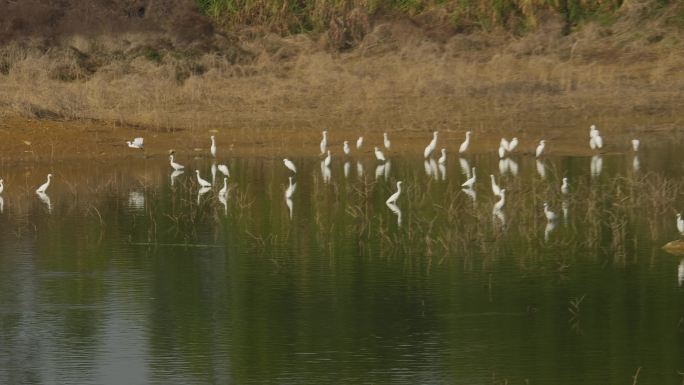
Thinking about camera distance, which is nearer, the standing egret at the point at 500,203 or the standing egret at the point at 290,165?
the standing egret at the point at 500,203

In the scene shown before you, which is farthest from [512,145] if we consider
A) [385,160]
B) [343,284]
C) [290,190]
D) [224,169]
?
[343,284]

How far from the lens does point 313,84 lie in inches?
1223

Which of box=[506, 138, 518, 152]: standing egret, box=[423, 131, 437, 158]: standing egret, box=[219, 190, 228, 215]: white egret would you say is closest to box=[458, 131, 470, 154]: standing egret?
box=[423, 131, 437, 158]: standing egret

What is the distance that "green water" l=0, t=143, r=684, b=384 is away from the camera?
1062 cm

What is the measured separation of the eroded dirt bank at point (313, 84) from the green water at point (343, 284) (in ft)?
18.3

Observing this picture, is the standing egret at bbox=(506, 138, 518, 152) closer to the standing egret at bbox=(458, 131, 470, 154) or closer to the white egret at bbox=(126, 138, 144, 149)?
the standing egret at bbox=(458, 131, 470, 154)

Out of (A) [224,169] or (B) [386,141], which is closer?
(A) [224,169]

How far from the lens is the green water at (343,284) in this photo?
10.6 metres

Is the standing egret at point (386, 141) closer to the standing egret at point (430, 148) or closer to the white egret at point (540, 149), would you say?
the standing egret at point (430, 148)

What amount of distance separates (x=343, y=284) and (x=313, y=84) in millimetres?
17942

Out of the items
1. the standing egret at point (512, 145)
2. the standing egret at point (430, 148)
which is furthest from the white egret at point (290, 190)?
the standing egret at point (512, 145)

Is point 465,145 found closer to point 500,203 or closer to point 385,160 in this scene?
point 385,160

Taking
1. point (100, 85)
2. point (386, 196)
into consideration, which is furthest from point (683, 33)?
point (386, 196)

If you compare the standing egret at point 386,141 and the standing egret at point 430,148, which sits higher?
the standing egret at point 386,141
